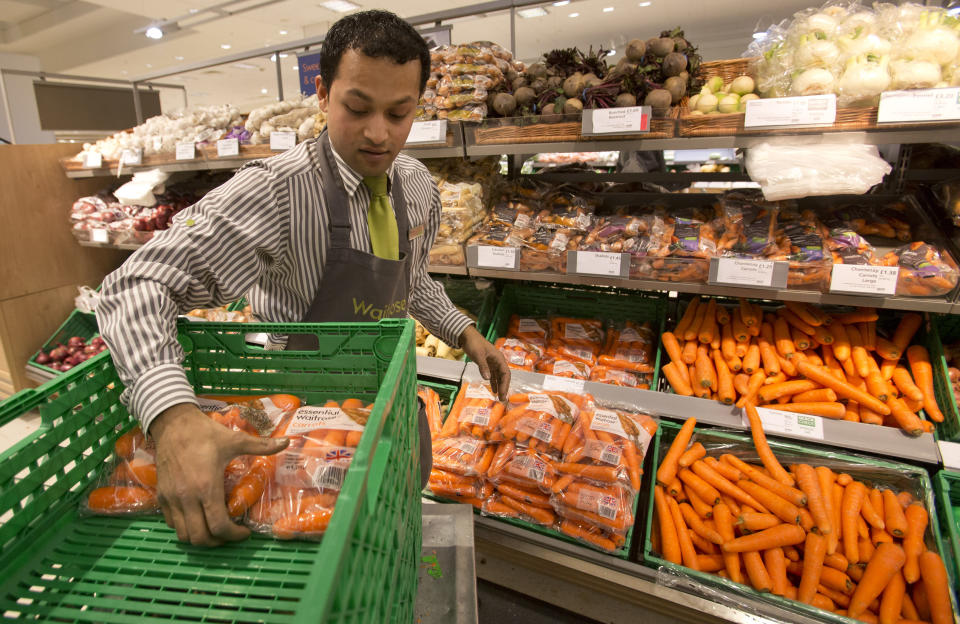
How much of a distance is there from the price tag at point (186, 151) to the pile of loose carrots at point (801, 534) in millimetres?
2774

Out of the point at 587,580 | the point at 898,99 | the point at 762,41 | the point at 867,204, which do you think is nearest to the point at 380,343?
the point at 587,580

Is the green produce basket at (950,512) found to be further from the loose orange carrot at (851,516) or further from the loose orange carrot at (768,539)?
the loose orange carrot at (768,539)

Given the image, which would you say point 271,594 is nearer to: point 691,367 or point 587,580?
point 587,580

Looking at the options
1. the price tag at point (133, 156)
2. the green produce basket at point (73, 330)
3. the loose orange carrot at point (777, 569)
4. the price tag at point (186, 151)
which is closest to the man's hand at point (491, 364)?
the loose orange carrot at point (777, 569)

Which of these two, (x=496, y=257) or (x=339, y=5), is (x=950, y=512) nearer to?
(x=496, y=257)

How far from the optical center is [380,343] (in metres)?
0.88

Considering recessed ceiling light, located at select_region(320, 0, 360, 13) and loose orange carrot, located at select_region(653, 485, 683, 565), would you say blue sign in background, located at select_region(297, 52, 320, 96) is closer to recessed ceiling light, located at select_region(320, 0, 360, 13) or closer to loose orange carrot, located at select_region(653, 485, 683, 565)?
loose orange carrot, located at select_region(653, 485, 683, 565)

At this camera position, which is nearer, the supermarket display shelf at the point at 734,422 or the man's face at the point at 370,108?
the man's face at the point at 370,108

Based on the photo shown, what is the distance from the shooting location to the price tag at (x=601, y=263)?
1.83 meters

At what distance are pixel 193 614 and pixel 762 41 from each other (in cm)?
230

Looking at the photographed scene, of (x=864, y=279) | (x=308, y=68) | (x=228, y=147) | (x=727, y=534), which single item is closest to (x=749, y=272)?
(x=864, y=279)

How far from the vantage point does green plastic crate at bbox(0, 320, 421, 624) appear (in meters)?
0.50

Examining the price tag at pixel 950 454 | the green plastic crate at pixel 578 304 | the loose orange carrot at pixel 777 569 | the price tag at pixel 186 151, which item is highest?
the price tag at pixel 186 151

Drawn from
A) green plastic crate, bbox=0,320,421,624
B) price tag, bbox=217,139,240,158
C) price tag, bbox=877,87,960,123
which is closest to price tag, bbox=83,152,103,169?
price tag, bbox=217,139,240,158
